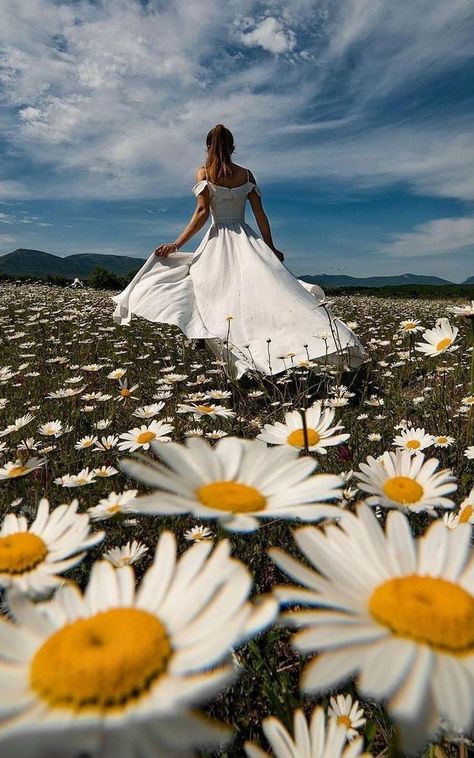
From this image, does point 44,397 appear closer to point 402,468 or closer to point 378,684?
point 402,468

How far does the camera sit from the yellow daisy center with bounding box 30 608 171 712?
18.1 inches

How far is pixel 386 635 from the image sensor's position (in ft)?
1.64

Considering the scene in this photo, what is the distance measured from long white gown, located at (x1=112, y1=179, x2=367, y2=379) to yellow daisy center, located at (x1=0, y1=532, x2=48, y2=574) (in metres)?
3.54

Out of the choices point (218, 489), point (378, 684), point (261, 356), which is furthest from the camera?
point (261, 356)

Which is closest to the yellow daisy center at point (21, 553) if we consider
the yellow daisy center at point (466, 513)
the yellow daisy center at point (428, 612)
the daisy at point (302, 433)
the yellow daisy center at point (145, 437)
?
the yellow daisy center at point (428, 612)

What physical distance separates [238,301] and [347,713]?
441 cm

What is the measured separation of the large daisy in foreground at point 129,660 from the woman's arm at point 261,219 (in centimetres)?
571

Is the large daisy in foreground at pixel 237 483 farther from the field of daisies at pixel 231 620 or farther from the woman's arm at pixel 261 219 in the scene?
the woman's arm at pixel 261 219

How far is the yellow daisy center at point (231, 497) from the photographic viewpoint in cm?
69

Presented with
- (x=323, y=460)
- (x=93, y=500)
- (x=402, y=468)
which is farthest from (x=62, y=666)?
(x=323, y=460)

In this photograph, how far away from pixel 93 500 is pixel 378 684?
2278 mm

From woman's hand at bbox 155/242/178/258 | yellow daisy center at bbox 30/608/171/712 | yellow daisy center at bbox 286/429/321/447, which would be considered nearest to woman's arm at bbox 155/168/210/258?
woman's hand at bbox 155/242/178/258

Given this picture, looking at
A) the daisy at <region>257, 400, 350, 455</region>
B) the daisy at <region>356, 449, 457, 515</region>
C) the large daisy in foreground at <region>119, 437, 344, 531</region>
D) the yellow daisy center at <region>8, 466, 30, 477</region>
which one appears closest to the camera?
the large daisy in foreground at <region>119, 437, 344, 531</region>

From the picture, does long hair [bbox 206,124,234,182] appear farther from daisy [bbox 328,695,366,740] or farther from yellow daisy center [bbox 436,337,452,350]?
daisy [bbox 328,695,366,740]
